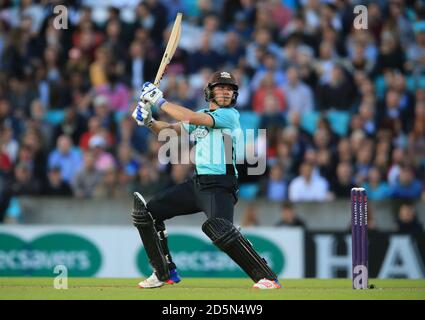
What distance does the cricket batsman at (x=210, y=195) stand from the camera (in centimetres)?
1048

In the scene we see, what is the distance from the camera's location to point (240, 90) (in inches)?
723

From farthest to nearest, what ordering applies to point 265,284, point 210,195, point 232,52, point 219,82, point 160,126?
point 232,52 → point 160,126 → point 219,82 → point 210,195 → point 265,284

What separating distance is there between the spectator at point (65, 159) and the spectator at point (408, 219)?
205 inches

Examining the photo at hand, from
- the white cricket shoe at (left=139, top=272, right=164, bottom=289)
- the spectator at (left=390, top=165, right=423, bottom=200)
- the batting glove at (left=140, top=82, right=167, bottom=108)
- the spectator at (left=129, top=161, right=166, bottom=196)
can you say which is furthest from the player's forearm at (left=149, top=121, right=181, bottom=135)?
the spectator at (left=390, top=165, right=423, bottom=200)

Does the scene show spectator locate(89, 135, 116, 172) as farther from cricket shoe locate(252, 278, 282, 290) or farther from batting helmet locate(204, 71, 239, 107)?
cricket shoe locate(252, 278, 282, 290)

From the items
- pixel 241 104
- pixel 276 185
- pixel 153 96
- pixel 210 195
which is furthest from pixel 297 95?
pixel 153 96

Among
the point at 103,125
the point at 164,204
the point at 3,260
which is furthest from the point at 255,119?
the point at 164,204

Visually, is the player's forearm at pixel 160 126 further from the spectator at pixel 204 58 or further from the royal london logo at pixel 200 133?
the spectator at pixel 204 58

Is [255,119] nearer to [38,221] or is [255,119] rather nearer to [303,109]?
[303,109]

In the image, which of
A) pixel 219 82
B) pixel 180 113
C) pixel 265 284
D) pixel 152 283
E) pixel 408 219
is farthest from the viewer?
pixel 408 219

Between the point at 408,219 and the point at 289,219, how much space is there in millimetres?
1803

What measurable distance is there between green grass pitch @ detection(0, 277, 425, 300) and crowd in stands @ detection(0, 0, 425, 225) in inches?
176

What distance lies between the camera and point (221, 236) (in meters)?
10.4

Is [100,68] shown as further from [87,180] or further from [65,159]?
[87,180]
